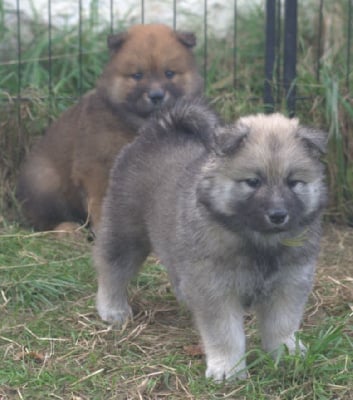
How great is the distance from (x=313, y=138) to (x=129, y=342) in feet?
4.46

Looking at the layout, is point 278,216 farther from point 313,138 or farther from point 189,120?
point 189,120

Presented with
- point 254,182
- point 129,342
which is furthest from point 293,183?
point 129,342

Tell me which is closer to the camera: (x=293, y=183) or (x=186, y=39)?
(x=293, y=183)

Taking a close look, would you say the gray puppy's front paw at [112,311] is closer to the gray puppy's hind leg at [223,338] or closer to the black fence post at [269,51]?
the gray puppy's hind leg at [223,338]

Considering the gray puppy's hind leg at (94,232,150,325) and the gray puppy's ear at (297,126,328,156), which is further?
the gray puppy's hind leg at (94,232,150,325)

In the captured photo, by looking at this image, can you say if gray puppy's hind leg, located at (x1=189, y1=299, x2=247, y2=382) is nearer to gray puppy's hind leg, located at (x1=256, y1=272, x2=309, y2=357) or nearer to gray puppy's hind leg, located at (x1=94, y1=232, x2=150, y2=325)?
gray puppy's hind leg, located at (x1=256, y1=272, x2=309, y2=357)

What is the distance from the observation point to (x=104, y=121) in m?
6.82

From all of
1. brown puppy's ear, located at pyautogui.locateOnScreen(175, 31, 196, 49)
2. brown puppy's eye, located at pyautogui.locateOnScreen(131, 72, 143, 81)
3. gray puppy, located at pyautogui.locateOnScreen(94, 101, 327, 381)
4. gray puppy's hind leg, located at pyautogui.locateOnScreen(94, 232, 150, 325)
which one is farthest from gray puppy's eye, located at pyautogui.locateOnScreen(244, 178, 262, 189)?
brown puppy's ear, located at pyautogui.locateOnScreen(175, 31, 196, 49)

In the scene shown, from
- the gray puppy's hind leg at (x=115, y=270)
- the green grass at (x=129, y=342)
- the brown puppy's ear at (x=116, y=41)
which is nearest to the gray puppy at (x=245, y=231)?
the green grass at (x=129, y=342)

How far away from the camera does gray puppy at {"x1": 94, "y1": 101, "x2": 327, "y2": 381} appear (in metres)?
4.21

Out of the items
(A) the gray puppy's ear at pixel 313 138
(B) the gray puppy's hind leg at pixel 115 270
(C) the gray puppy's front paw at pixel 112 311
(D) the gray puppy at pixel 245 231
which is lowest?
(C) the gray puppy's front paw at pixel 112 311

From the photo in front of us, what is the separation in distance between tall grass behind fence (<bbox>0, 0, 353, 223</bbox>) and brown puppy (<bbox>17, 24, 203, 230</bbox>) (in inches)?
13.8

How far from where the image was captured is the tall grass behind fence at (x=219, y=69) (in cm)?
711

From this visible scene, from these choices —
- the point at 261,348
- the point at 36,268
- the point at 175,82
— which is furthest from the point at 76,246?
the point at 261,348
